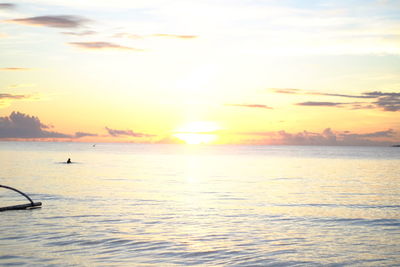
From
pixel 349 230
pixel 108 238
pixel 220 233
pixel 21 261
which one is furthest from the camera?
pixel 349 230

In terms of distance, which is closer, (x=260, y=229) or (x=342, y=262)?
(x=342, y=262)

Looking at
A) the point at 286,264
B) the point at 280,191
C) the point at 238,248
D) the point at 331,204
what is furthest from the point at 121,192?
the point at 286,264

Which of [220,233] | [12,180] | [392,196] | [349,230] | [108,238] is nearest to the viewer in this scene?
[108,238]

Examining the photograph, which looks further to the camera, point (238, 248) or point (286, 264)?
point (238, 248)

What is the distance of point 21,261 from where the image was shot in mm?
22094

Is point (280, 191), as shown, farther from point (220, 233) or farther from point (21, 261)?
point (21, 261)

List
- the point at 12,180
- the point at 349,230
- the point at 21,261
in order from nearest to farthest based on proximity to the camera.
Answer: the point at 21,261, the point at 349,230, the point at 12,180

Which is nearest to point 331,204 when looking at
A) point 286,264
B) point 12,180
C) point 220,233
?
point 220,233

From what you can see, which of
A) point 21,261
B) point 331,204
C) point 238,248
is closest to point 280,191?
point 331,204

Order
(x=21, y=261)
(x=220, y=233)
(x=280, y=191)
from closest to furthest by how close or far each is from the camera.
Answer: (x=21, y=261)
(x=220, y=233)
(x=280, y=191)

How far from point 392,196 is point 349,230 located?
23426mm

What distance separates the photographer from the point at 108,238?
89.6 feet

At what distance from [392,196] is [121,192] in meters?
32.8

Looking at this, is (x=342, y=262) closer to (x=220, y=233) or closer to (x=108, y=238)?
(x=220, y=233)
